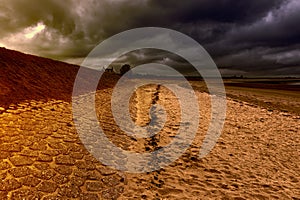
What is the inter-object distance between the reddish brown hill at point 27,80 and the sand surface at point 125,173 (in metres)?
2.45

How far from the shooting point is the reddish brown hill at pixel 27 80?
13.8 meters

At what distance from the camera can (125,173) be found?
7.01 meters

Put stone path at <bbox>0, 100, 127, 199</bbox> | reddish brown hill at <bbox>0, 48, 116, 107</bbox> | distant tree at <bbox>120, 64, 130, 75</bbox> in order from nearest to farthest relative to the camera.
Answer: stone path at <bbox>0, 100, 127, 199</bbox> → reddish brown hill at <bbox>0, 48, 116, 107</bbox> → distant tree at <bbox>120, 64, 130, 75</bbox>

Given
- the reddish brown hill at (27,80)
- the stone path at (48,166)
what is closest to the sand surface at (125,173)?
the stone path at (48,166)

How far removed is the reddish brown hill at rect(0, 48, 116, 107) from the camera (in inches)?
542

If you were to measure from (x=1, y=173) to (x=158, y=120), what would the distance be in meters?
8.58

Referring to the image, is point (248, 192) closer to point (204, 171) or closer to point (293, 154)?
point (204, 171)

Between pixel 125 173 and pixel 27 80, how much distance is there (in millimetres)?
14314

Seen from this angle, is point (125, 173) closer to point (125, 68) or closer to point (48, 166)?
point (48, 166)

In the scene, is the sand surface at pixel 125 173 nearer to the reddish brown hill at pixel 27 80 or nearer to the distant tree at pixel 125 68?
the reddish brown hill at pixel 27 80

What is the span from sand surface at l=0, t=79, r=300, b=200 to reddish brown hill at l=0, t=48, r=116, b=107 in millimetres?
2455

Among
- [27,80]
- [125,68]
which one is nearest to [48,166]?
[27,80]

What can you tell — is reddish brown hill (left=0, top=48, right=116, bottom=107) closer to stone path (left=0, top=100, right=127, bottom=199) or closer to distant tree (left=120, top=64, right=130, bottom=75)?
stone path (left=0, top=100, right=127, bottom=199)

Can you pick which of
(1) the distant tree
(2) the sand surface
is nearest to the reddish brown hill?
(2) the sand surface
